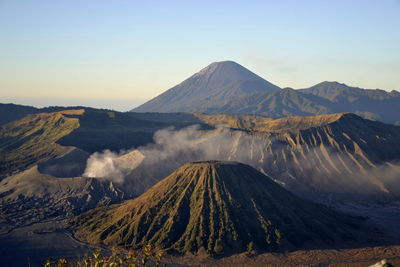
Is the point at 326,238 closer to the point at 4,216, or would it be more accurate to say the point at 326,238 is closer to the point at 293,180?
the point at 293,180

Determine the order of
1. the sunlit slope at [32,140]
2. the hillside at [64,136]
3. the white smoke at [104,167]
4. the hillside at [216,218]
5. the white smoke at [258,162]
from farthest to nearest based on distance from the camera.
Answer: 1. the hillside at [64,136]
2. the sunlit slope at [32,140]
3. the white smoke at [258,162]
4. the white smoke at [104,167]
5. the hillside at [216,218]

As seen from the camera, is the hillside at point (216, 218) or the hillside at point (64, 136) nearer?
the hillside at point (216, 218)

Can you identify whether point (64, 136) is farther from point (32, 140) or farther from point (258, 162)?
point (258, 162)

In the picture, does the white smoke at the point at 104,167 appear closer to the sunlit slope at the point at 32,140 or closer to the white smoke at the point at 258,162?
the white smoke at the point at 258,162

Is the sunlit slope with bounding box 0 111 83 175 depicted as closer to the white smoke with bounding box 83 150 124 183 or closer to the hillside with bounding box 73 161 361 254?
the white smoke with bounding box 83 150 124 183

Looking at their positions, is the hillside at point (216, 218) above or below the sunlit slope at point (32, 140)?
below

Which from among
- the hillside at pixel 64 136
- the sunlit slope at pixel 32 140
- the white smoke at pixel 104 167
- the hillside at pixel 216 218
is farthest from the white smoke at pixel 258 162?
the hillside at pixel 216 218

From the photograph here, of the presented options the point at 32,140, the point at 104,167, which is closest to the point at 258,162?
the point at 104,167

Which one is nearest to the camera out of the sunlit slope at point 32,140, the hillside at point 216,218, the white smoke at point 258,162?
the hillside at point 216,218

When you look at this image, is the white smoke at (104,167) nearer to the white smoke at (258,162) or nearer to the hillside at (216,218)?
the white smoke at (258,162)

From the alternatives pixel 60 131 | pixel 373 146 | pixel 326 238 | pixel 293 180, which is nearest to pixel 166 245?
pixel 326 238
